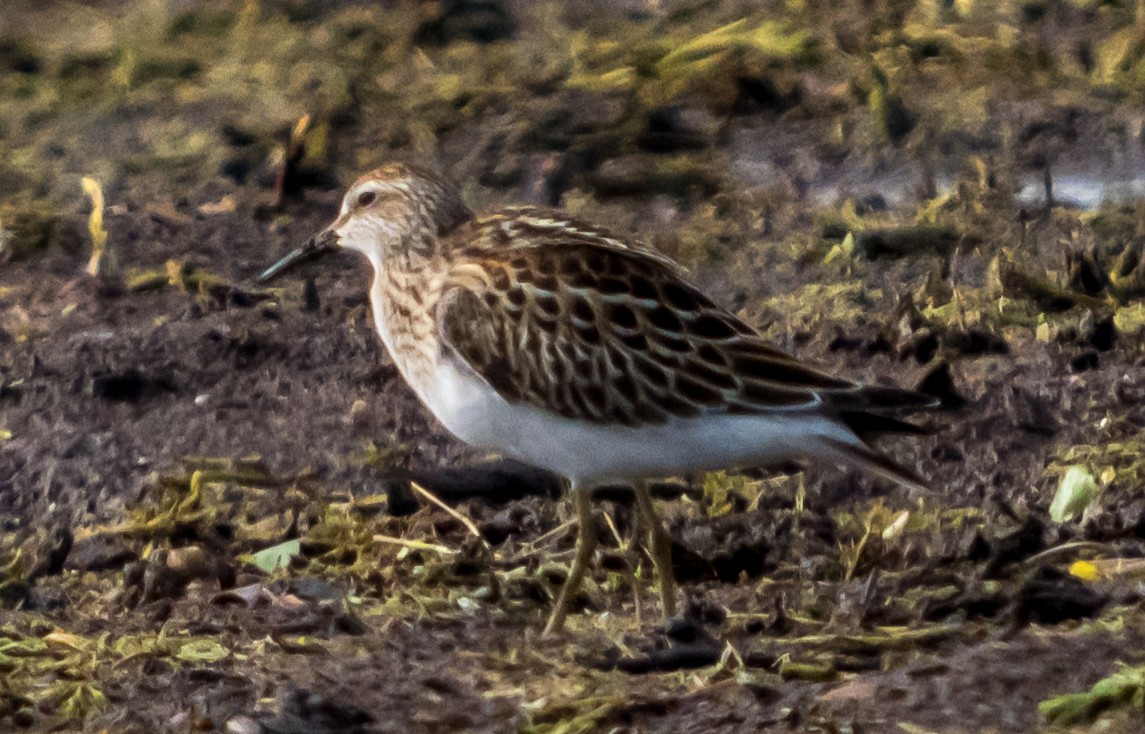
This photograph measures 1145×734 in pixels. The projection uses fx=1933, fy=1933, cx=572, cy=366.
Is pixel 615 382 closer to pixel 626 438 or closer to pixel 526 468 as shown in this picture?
pixel 626 438

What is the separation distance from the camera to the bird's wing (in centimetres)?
539

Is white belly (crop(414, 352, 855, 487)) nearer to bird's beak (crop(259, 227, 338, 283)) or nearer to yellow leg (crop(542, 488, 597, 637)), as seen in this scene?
yellow leg (crop(542, 488, 597, 637))

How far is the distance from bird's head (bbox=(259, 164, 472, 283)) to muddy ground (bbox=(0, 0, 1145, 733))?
739 millimetres

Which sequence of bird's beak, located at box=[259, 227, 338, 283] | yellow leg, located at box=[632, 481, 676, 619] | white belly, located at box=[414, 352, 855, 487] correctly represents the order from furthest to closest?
bird's beak, located at box=[259, 227, 338, 283] → yellow leg, located at box=[632, 481, 676, 619] → white belly, located at box=[414, 352, 855, 487]

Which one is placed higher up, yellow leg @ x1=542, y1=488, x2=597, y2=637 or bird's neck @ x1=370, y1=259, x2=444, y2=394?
bird's neck @ x1=370, y1=259, x2=444, y2=394

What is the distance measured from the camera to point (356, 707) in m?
4.92

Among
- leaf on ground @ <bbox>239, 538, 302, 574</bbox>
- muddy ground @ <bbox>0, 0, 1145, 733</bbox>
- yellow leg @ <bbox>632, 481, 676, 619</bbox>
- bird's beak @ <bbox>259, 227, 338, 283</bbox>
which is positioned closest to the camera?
muddy ground @ <bbox>0, 0, 1145, 733</bbox>

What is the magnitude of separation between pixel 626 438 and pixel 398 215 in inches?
51.5

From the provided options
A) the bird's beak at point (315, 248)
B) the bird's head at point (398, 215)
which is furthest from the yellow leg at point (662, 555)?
the bird's beak at point (315, 248)

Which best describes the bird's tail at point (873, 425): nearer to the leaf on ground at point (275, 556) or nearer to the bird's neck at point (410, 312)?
the bird's neck at point (410, 312)

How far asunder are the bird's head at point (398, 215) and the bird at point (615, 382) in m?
0.42

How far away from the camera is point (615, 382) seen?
5.43 m

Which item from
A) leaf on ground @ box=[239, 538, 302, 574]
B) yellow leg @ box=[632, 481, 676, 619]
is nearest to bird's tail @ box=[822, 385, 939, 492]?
yellow leg @ box=[632, 481, 676, 619]

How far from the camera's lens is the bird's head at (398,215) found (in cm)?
618
